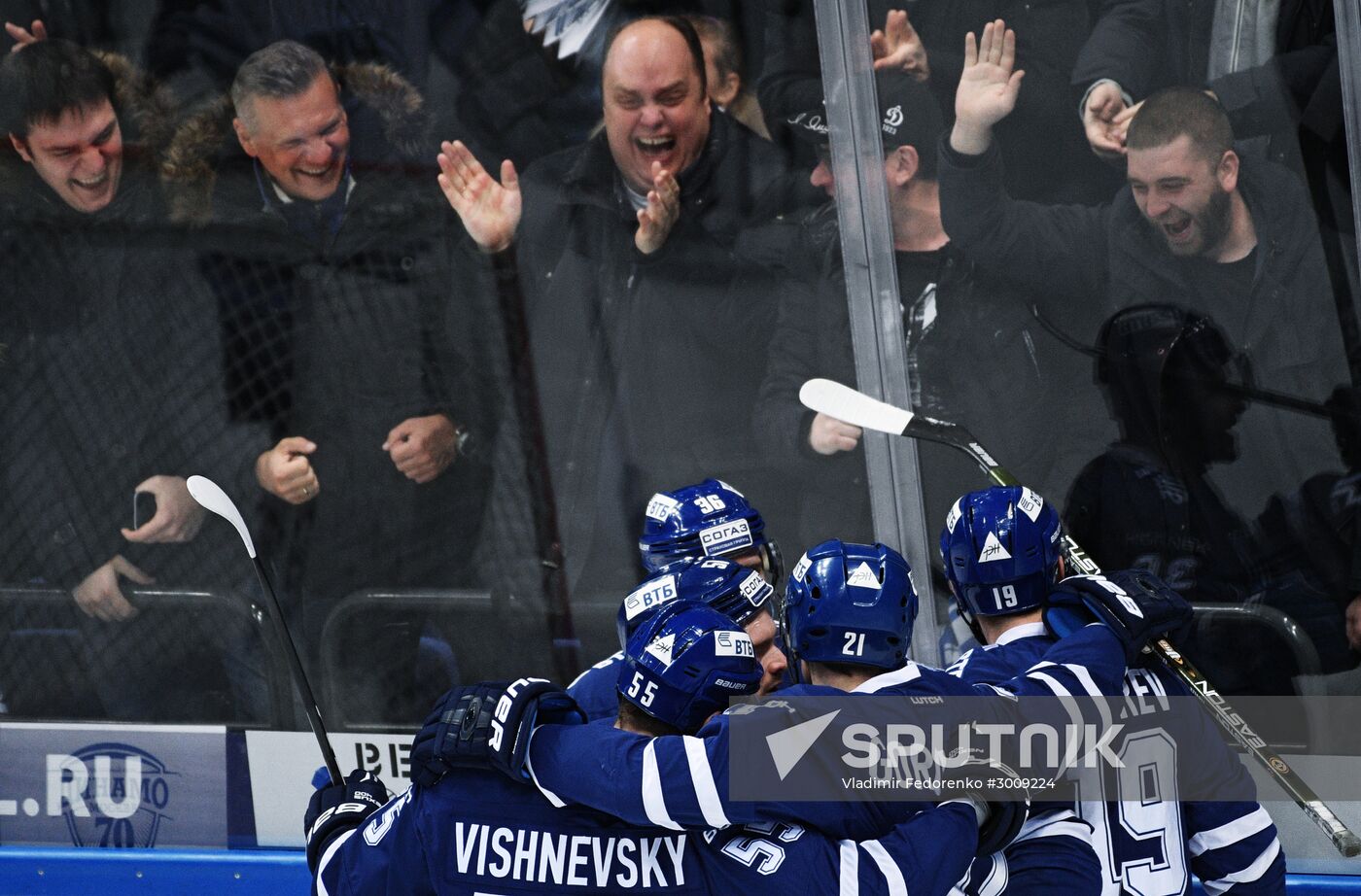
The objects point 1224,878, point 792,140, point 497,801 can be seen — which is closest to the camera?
point 497,801

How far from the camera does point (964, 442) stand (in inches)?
120

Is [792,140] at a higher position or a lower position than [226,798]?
higher

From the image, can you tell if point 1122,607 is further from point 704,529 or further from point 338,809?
point 338,809

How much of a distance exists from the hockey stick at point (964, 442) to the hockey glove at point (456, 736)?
1.19 m

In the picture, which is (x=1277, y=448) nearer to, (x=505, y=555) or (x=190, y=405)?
(x=505, y=555)

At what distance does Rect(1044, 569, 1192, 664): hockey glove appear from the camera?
222 centimetres

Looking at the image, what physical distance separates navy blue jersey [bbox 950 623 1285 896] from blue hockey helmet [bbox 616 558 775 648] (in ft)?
1.07

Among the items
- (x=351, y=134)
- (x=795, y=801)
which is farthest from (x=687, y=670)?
(x=351, y=134)

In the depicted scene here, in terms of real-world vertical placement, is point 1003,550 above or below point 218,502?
below

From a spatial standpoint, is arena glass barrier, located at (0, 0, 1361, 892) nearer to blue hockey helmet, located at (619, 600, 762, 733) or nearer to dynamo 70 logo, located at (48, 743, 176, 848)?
dynamo 70 logo, located at (48, 743, 176, 848)

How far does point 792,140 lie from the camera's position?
331 centimetres

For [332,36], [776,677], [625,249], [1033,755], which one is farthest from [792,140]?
[1033,755]

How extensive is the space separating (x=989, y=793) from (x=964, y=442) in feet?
3.80

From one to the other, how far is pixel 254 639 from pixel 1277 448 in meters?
2.33
